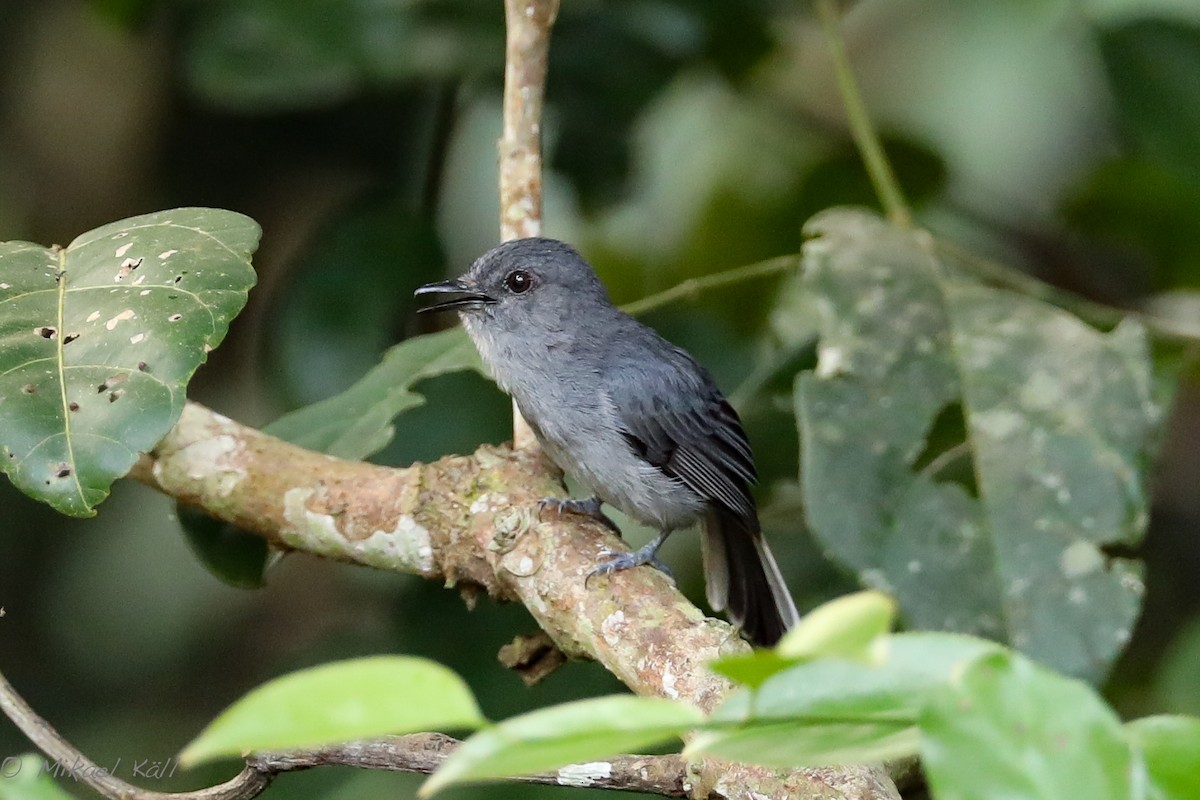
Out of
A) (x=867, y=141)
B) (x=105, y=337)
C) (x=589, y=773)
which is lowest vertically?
(x=589, y=773)

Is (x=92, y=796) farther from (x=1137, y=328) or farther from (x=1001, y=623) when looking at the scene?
(x=1137, y=328)

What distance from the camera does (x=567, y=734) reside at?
25.5 inches

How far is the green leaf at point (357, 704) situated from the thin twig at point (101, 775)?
1.27 metres

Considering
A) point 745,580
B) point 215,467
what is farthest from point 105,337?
point 745,580

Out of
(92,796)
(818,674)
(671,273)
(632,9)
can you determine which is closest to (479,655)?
(92,796)

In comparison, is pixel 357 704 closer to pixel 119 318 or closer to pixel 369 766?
pixel 369 766

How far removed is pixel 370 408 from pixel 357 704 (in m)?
2.15

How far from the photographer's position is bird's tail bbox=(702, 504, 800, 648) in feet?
→ 11.0

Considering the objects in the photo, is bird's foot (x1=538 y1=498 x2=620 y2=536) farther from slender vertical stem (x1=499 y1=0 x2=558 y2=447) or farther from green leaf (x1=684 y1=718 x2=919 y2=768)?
green leaf (x1=684 y1=718 x2=919 y2=768)

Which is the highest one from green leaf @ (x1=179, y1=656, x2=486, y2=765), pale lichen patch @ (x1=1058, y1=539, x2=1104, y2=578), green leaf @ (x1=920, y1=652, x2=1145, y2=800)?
green leaf @ (x1=179, y1=656, x2=486, y2=765)

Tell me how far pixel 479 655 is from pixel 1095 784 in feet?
8.78

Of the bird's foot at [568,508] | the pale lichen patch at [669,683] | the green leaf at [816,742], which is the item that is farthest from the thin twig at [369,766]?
the green leaf at [816,742]

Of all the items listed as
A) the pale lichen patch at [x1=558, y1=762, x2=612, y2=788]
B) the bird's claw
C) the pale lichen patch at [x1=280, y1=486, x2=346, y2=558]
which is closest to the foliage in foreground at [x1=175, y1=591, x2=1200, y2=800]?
the pale lichen patch at [x1=558, y1=762, x2=612, y2=788]

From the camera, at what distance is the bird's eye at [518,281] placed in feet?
11.1
